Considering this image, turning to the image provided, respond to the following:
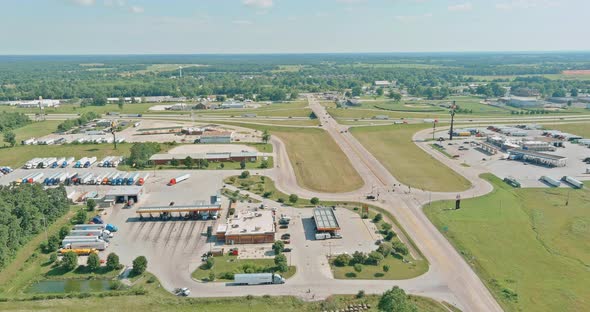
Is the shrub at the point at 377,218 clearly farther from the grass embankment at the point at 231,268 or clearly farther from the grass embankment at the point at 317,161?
the grass embankment at the point at 231,268

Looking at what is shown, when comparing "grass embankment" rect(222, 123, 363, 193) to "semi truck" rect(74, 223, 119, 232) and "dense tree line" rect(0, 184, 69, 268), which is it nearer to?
"semi truck" rect(74, 223, 119, 232)

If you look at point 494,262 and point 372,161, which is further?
point 372,161

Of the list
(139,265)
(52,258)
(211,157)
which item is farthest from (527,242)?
(211,157)

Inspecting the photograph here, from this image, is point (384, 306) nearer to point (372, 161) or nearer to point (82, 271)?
point (82, 271)

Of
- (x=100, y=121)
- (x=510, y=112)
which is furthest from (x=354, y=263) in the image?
(x=510, y=112)

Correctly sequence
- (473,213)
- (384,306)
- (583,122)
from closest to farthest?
1. (384,306)
2. (473,213)
3. (583,122)

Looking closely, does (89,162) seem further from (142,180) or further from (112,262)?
(112,262)
